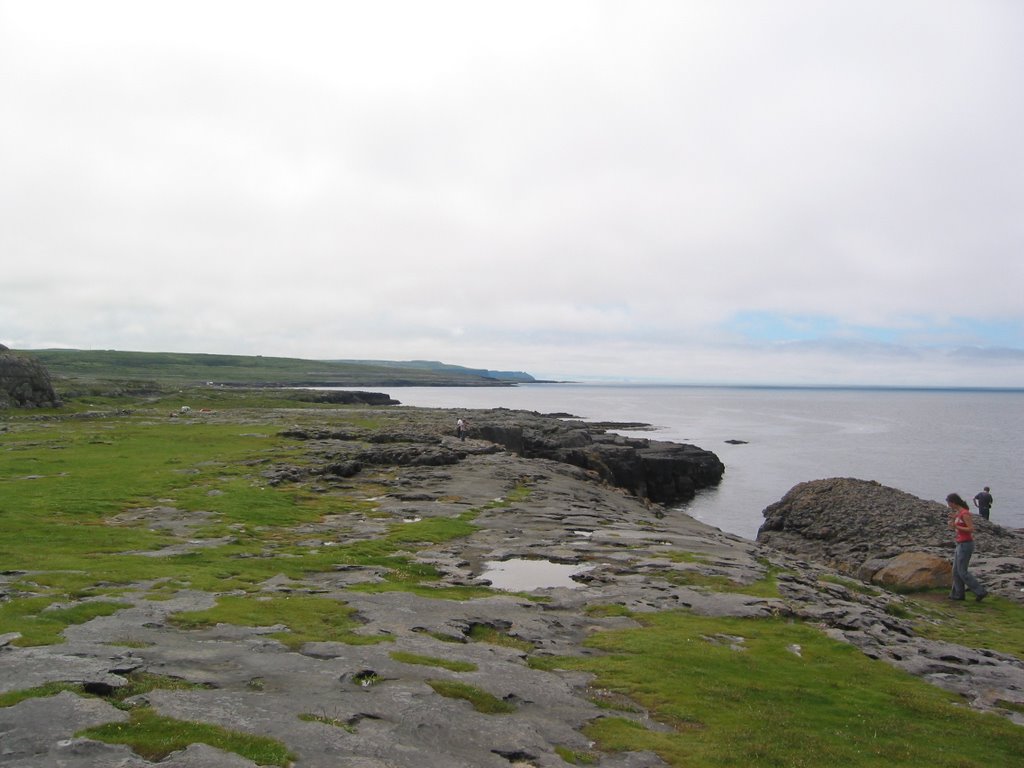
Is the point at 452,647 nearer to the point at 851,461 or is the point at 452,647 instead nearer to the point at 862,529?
the point at 862,529

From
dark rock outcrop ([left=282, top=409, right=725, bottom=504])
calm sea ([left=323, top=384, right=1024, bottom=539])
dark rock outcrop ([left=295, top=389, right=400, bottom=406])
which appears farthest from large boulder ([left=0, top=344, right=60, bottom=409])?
calm sea ([left=323, top=384, right=1024, bottom=539])

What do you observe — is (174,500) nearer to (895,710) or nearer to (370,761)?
(370,761)

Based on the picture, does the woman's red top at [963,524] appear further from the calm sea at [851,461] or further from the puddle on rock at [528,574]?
the calm sea at [851,461]

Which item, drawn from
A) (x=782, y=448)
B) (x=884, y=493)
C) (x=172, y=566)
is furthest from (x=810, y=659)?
(x=782, y=448)

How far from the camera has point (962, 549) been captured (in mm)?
29531

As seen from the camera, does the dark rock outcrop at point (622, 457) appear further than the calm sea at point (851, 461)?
Yes

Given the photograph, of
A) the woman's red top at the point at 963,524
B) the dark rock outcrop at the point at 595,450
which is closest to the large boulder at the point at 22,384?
the dark rock outcrop at the point at 595,450

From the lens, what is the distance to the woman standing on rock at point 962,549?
2783cm

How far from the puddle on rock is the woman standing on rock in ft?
49.5

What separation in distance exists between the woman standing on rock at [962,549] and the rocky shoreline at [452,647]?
8.94 ft

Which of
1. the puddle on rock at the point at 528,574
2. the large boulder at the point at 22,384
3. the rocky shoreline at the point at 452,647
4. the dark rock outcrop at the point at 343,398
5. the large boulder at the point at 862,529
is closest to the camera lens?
the rocky shoreline at the point at 452,647

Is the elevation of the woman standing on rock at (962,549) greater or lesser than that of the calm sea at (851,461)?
greater

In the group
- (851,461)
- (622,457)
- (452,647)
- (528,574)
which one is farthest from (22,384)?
(851,461)

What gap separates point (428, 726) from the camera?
1254 cm
